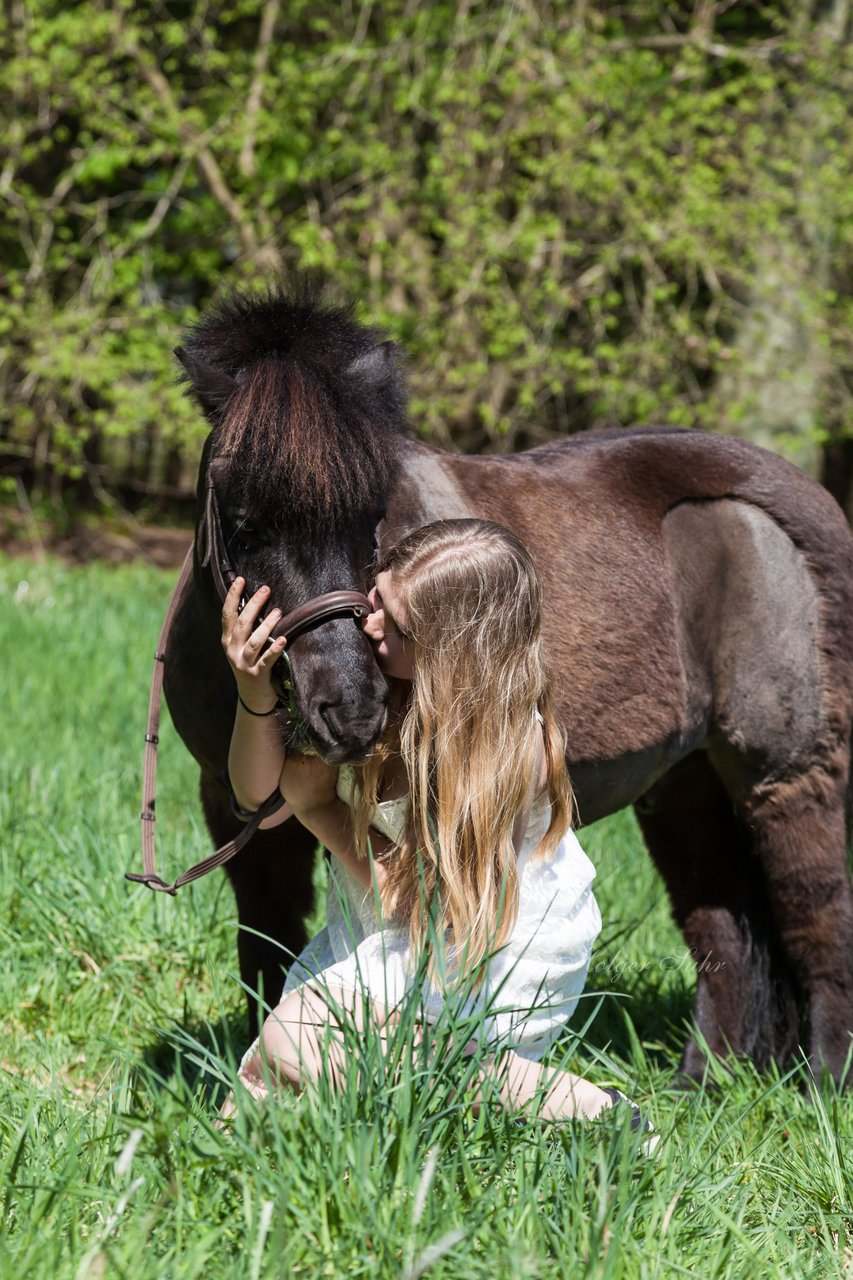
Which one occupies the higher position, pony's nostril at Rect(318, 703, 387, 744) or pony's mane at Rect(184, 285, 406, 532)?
pony's mane at Rect(184, 285, 406, 532)

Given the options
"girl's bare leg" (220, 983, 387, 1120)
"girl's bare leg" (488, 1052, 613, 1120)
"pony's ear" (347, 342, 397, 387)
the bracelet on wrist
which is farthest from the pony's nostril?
"pony's ear" (347, 342, 397, 387)

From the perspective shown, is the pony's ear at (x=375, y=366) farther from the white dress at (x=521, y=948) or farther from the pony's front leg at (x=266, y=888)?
the pony's front leg at (x=266, y=888)

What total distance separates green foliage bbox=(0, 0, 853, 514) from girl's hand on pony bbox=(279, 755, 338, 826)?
7011 mm

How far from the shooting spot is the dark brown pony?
2.30 meters

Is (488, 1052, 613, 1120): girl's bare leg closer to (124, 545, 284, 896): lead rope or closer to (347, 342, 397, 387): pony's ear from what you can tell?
(124, 545, 284, 896): lead rope

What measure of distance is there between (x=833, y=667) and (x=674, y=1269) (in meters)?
1.74

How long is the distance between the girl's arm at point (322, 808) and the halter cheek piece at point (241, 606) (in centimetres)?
7

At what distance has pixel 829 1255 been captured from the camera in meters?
1.97

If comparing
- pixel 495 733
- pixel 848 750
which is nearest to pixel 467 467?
pixel 495 733

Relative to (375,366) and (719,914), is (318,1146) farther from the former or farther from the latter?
(719,914)

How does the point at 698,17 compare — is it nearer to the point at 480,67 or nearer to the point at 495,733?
the point at 480,67

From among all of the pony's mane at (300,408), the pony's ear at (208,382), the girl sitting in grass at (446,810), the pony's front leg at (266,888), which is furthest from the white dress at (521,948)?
the pony's ear at (208,382)

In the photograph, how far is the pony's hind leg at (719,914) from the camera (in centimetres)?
318

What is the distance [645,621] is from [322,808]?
1.03 meters
